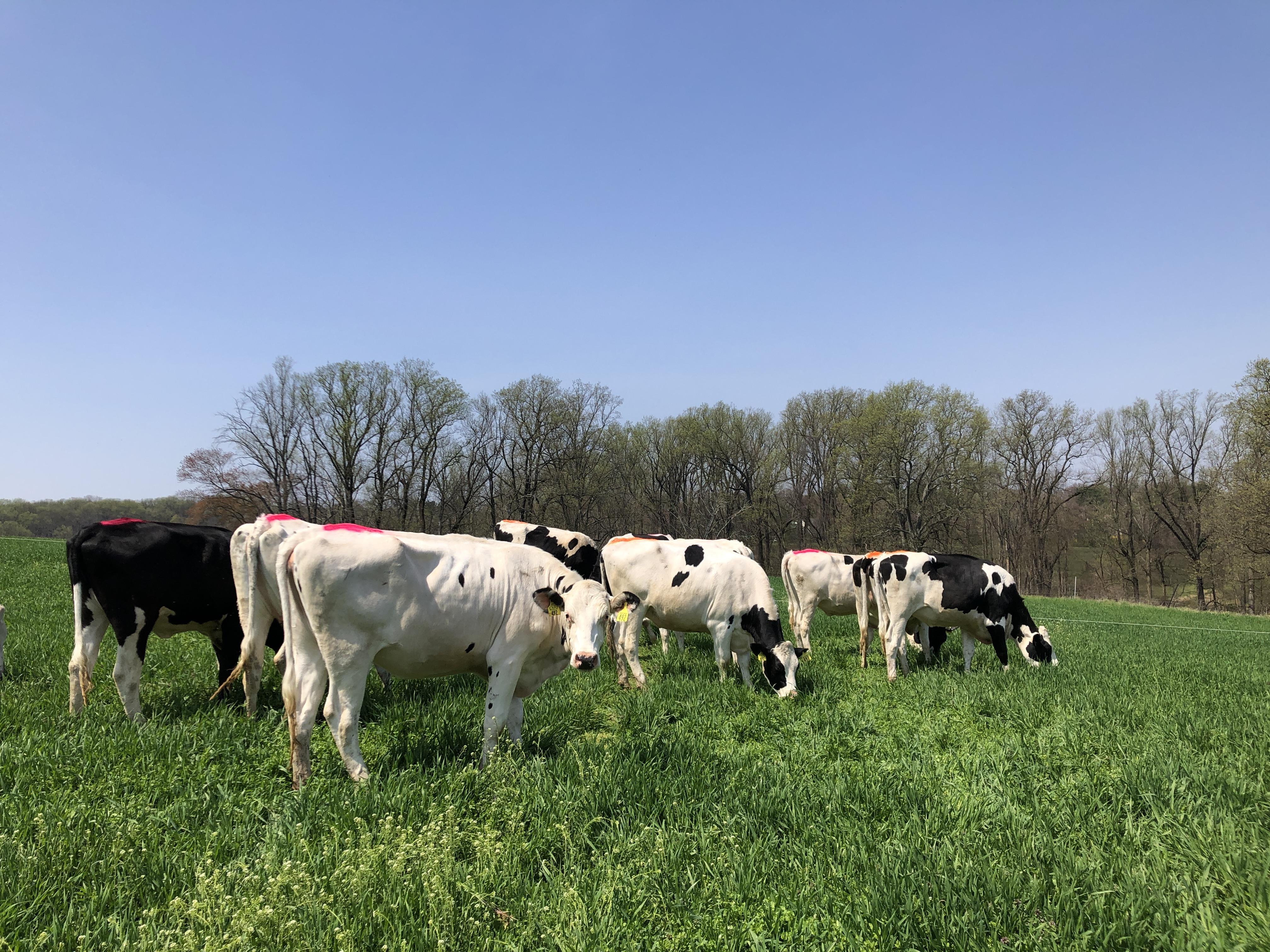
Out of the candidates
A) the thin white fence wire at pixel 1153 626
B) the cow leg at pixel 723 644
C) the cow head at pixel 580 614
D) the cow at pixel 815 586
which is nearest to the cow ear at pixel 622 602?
the cow head at pixel 580 614

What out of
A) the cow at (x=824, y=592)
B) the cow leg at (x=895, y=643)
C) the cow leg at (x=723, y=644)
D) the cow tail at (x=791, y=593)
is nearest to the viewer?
the cow leg at (x=723, y=644)

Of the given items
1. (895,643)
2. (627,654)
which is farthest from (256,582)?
(895,643)

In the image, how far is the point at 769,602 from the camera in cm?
982

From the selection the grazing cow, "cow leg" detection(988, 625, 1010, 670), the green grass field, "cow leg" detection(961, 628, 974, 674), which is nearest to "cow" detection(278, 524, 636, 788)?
the green grass field

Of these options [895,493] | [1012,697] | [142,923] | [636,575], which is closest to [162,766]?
[142,923]

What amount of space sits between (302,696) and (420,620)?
1.04m

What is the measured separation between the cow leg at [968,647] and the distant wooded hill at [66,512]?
66.1m

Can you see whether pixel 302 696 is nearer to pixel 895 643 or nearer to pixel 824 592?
pixel 895 643

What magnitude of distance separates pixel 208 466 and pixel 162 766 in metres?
55.2

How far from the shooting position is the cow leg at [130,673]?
6141 mm

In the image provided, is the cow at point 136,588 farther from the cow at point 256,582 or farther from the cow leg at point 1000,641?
the cow leg at point 1000,641

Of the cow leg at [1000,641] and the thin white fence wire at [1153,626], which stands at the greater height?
the cow leg at [1000,641]

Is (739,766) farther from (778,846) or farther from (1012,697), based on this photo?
(1012,697)

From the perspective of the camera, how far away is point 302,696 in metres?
5.02
